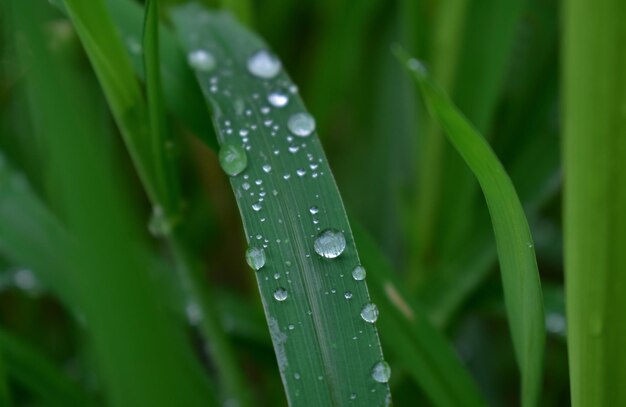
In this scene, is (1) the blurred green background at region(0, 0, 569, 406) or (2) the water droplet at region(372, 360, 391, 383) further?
(1) the blurred green background at region(0, 0, 569, 406)

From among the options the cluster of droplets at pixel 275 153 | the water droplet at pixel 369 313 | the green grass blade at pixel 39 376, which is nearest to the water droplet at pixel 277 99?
the cluster of droplets at pixel 275 153

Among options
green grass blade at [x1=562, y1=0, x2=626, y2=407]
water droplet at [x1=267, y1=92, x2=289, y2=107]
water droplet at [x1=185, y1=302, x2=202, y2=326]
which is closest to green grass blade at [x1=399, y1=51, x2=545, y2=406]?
green grass blade at [x1=562, y1=0, x2=626, y2=407]

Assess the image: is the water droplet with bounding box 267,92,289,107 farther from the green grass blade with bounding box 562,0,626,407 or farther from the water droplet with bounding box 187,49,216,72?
the green grass blade with bounding box 562,0,626,407

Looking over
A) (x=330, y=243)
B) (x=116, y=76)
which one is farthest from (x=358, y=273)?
(x=116, y=76)

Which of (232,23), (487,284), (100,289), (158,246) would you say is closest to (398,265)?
(487,284)

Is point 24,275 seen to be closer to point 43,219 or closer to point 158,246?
point 43,219

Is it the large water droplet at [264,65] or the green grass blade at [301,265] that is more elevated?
the large water droplet at [264,65]

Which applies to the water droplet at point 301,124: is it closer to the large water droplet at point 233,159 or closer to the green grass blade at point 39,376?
the large water droplet at point 233,159
